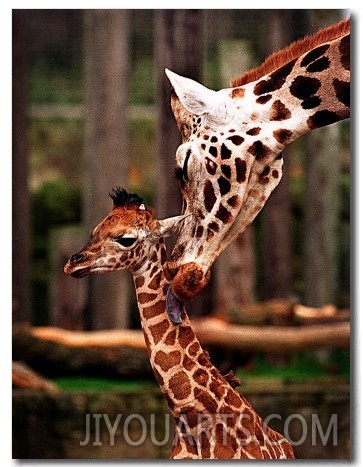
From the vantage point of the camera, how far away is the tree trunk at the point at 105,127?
317 centimetres

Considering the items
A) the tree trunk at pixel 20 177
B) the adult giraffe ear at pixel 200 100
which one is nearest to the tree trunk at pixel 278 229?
the adult giraffe ear at pixel 200 100

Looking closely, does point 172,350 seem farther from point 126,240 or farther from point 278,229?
point 278,229

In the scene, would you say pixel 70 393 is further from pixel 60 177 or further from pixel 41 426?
pixel 60 177

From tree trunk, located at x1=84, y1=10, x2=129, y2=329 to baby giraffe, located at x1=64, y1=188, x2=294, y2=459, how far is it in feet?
1.28

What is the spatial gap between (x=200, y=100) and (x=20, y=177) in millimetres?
737

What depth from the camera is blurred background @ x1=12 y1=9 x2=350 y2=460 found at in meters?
3.16

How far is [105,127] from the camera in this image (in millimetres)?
3217

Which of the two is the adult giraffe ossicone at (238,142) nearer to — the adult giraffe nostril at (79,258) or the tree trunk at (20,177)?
the adult giraffe nostril at (79,258)

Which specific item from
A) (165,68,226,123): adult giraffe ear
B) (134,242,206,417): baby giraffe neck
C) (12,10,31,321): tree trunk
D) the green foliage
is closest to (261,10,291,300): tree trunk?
(165,68,226,123): adult giraffe ear

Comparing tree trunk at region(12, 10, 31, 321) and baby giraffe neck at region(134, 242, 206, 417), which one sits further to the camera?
tree trunk at region(12, 10, 31, 321)

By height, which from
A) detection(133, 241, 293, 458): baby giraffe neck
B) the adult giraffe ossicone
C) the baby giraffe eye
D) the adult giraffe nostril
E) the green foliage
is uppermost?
the green foliage

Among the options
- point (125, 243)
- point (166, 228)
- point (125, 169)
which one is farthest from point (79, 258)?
point (125, 169)

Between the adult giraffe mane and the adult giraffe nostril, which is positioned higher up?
the adult giraffe mane

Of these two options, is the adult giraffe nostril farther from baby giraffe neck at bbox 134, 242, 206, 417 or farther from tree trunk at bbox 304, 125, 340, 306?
tree trunk at bbox 304, 125, 340, 306
